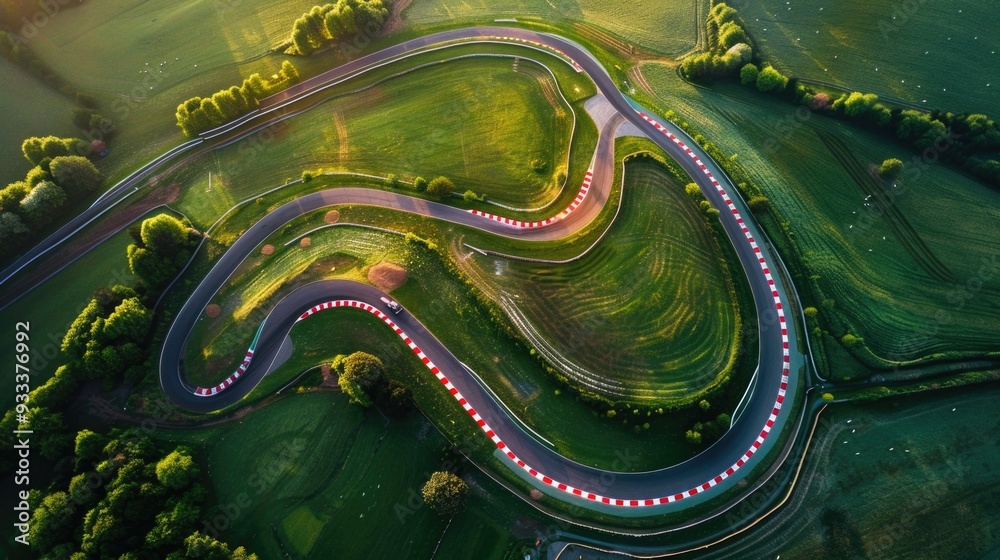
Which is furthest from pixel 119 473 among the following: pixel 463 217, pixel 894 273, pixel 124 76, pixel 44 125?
pixel 894 273

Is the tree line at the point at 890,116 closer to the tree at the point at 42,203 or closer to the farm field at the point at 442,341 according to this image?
the farm field at the point at 442,341

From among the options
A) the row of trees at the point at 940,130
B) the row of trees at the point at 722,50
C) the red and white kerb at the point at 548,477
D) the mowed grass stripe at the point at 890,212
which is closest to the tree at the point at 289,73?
the red and white kerb at the point at 548,477

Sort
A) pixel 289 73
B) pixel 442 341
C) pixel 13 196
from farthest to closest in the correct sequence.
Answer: pixel 289 73
pixel 13 196
pixel 442 341

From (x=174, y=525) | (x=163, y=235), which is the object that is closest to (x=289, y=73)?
(x=163, y=235)

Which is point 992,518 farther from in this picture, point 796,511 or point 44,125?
point 44,125

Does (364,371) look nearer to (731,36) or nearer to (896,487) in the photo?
(896,487)

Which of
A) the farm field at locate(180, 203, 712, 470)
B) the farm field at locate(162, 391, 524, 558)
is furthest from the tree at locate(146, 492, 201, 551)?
the farm field at locate(180, 203, 712, 470)

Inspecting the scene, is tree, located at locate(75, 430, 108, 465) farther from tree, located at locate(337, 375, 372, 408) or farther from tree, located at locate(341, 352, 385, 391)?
tree, located at locate(341, 352, 385, 391)
